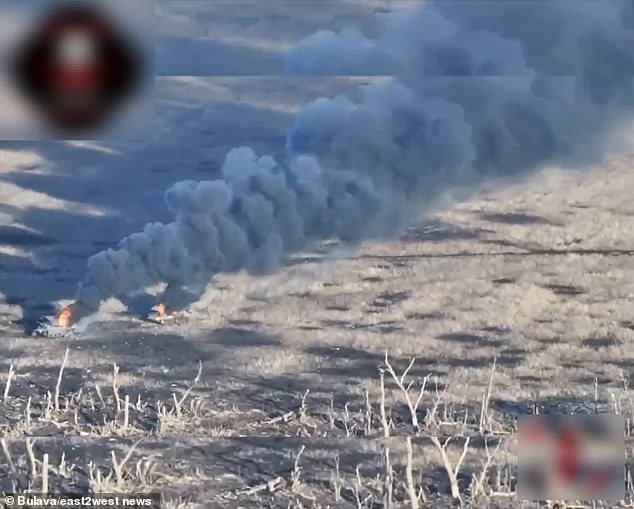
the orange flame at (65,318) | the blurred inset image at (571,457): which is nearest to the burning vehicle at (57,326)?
the orange flame at (65,318)

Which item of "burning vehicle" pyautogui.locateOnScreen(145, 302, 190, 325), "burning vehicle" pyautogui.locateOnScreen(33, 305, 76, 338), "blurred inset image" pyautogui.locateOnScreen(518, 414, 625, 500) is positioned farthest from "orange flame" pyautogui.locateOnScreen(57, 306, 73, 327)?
"blurred inset image" pyautogui.locateOnScreen(518, 414, 625, 500)

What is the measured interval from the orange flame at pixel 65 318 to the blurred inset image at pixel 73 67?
46.0 inches

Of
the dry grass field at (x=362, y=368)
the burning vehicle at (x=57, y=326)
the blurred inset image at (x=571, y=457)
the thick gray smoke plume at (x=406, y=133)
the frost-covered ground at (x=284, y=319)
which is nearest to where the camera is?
the blurred inset image at (x=571, y=457)

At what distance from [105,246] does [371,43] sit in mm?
1486

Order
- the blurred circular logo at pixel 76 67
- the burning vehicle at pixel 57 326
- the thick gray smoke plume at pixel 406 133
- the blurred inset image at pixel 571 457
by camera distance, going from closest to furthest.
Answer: the blurred circular logo at pixel 76 67 → the blurred inset image at pixel 571 457 → the thick gray smoke plume at pixel 406 133 → the burning vehicle at pixel 57 326

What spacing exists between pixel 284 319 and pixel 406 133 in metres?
0.94

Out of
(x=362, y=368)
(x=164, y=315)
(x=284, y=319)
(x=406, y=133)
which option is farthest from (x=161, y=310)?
(x=406, y=133)

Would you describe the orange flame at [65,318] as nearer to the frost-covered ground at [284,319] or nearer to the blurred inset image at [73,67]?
the frost-covered ground at [284,319]

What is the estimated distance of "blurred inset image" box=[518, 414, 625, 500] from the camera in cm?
330

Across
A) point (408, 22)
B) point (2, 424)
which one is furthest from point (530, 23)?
point (2, 424)

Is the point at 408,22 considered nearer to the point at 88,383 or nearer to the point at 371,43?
the point at 371,43

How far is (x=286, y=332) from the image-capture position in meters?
4.05

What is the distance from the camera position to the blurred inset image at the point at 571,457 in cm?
330

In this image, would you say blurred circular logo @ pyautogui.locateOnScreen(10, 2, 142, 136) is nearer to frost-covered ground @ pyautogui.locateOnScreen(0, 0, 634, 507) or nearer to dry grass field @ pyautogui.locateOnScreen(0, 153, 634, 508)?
frost-covered ground @ pyautogui.locateOnScreen(0, 0, 634, 507)
